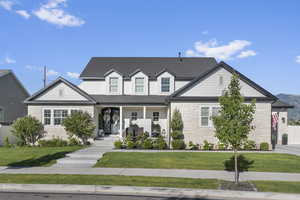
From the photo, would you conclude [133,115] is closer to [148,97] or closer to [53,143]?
[148,97]

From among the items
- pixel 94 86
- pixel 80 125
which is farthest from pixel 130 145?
pixel 94 86

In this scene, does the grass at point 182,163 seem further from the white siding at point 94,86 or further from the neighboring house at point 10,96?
the neighboring house at point 10,96

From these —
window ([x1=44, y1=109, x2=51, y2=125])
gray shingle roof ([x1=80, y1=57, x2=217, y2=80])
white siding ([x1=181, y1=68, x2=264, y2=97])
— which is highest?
gray shingle roof ([x1=80, y1=57, x2=217, y2=80])

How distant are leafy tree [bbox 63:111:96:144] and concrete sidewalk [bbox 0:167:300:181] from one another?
8.42 meters

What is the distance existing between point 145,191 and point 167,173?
9.22 feet

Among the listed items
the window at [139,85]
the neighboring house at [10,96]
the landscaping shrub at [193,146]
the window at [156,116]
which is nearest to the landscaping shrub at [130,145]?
the landscaping shrub at [193,146]

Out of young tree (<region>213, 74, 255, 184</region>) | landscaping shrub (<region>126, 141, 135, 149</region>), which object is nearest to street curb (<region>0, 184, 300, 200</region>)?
young tree (<region>213, 74, 255, 184</region>)

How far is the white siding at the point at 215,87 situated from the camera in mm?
19906

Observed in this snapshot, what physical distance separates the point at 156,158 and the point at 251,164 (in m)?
4.77

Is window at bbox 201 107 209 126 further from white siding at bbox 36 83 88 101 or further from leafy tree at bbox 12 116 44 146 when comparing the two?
leafy tree at bbox 12 116 44 146

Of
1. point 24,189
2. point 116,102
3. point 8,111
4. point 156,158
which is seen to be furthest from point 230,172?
point 8,111

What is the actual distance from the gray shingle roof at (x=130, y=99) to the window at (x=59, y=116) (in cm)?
285

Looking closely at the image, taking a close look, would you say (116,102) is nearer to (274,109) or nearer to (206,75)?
(206,75)

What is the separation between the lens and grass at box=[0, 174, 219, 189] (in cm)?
891
